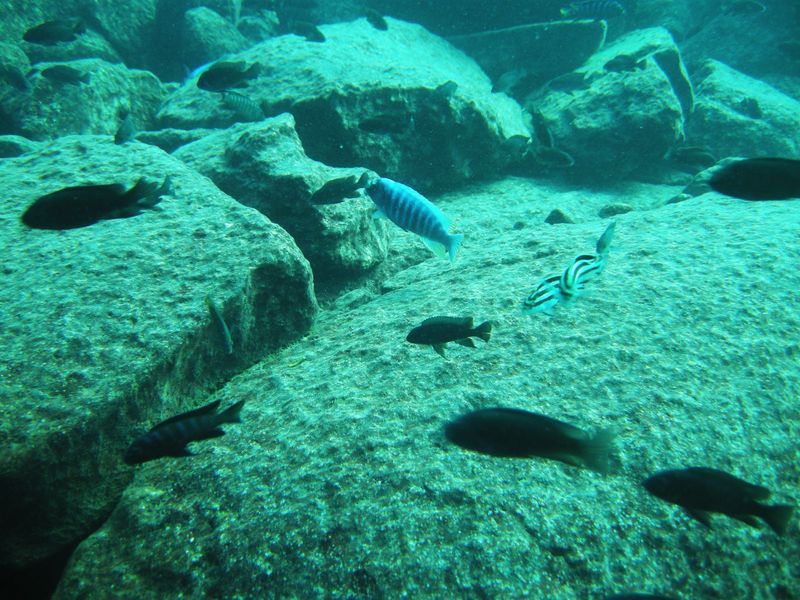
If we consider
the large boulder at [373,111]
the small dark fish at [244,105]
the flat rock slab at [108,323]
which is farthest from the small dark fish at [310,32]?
the flat rock slab at [108,323]

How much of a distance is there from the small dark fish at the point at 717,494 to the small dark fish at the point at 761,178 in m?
1.61

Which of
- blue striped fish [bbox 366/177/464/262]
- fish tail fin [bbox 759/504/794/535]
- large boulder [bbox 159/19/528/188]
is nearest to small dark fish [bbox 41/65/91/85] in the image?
large boulder [bbox 159/19/528/188]

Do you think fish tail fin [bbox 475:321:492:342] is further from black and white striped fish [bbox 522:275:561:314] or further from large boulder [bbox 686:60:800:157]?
large boulder [bbox 686:60:800:157]

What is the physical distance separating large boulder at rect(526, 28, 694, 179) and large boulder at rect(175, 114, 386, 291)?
179 inches

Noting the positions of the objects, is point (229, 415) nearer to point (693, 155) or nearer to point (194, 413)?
point (194, 413)

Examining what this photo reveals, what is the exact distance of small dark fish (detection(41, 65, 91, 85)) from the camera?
23.2 ft

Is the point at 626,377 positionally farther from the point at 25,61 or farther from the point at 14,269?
the point at 25,61

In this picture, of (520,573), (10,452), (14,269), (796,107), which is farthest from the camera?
(796,107)

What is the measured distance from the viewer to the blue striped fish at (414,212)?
3355 millimetres

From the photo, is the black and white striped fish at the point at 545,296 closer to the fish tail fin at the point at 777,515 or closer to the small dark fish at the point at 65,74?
the fish tail fin at the point at 777,515

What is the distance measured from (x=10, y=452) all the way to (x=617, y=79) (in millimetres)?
10610

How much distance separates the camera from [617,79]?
8.41 metres

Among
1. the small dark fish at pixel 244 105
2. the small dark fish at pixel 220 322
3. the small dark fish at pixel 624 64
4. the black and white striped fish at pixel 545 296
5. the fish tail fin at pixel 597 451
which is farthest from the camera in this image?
the small dark fish at pixel 624 64

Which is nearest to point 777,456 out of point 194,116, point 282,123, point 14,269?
point 14,269
